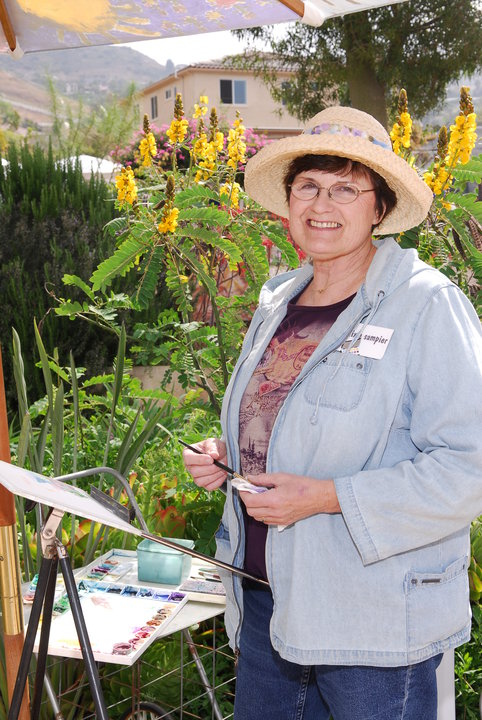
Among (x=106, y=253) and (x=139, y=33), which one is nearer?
(x=139, y=33)

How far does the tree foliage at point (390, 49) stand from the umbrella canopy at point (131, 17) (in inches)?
558

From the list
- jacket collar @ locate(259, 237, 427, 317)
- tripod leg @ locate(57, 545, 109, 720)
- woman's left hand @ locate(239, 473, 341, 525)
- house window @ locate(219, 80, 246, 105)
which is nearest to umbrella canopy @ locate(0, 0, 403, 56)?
jacket collar @ locate(259, 237, 427, 317)

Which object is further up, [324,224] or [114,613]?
[324,224]

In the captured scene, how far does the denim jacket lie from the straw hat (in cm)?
21

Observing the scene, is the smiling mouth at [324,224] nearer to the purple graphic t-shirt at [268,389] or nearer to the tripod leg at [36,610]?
the purple graphic t-shirt at [268,389]

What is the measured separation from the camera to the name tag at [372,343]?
1529mm

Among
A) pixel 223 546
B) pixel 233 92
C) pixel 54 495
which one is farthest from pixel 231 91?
pixel 54 495

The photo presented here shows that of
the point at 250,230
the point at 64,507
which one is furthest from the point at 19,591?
the point at 250,230

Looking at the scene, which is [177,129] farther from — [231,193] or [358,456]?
[358,456]

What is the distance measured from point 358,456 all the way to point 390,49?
1629cm

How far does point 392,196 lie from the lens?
1.83 metres

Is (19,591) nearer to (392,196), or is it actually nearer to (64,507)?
(64,507)

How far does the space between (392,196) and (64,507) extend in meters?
1.06

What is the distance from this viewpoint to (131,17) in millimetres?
1941
